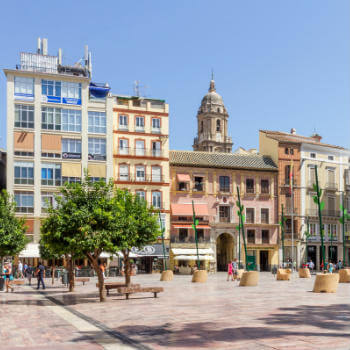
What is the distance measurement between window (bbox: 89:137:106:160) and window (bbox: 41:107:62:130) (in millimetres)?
3559

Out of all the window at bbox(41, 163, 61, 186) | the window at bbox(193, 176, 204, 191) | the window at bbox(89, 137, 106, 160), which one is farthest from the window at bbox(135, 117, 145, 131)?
the window at bbox(41, 163, 61, 186)

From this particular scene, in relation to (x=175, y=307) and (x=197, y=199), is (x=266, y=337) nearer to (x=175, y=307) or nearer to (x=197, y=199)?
(x=175, y=307)

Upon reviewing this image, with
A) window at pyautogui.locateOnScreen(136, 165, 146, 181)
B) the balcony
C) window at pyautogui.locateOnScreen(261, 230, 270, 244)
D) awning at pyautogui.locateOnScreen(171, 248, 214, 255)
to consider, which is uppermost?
the balcony

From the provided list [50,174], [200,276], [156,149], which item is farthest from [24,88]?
[200,276]

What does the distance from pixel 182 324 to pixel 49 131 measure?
41869mm

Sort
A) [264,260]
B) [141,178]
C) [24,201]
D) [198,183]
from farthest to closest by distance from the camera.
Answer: [264,260] → [198,183] → [141,178] → [24,201]

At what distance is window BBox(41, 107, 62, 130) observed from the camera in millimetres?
52969

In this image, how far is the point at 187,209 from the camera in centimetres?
5644

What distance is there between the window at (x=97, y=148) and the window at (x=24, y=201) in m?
7.06

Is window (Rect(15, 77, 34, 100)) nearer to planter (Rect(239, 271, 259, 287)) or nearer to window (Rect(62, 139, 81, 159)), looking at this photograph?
window (Rect(62, 139, 81, 159))

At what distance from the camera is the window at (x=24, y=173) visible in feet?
169

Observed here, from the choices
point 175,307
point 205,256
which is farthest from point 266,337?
point 205,256

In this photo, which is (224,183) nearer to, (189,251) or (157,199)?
(157,199)

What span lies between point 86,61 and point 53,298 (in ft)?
127
